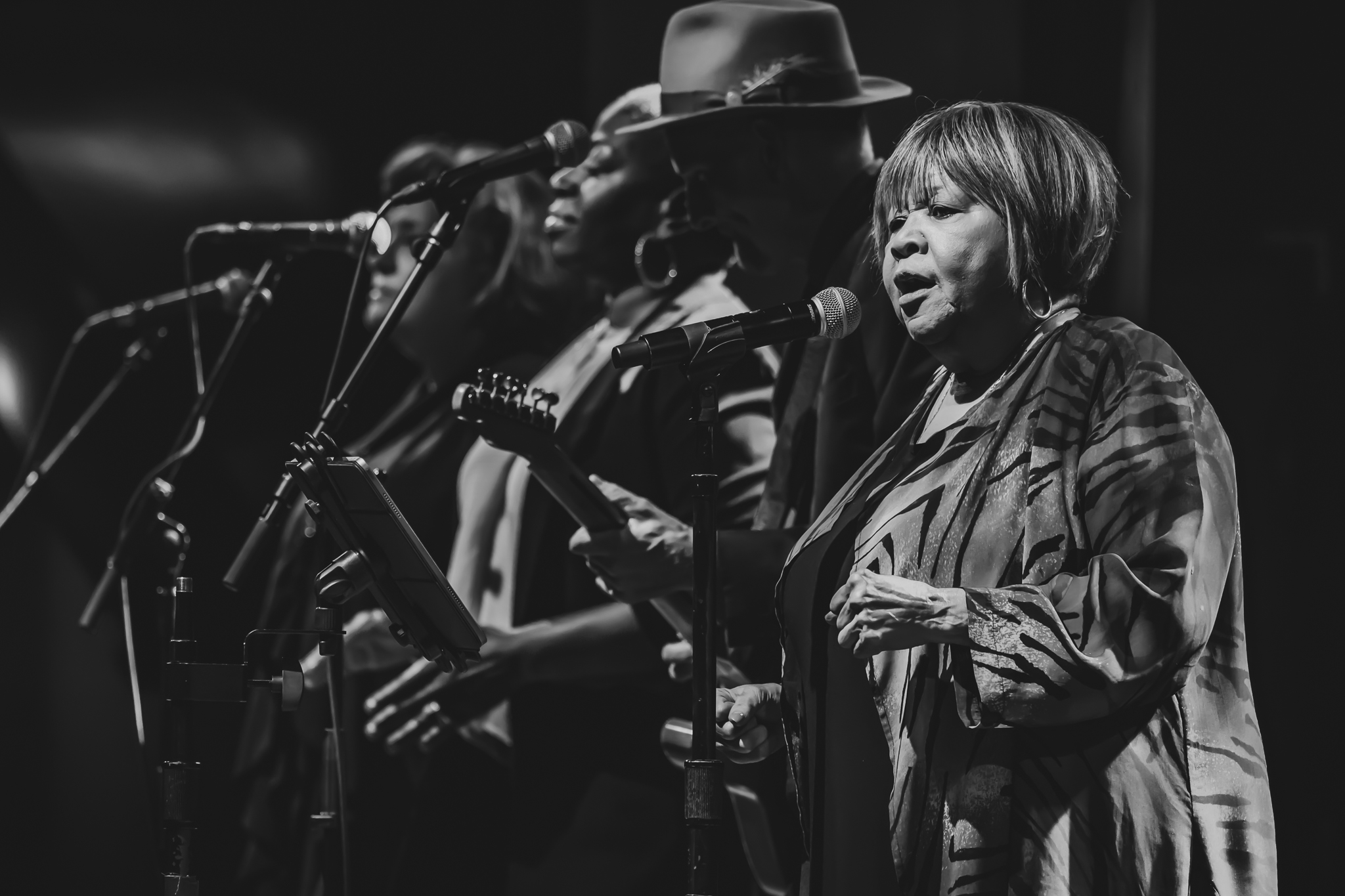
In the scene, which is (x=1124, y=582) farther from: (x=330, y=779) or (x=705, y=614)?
(x=330, y=779)

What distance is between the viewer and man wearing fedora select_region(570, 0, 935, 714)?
2557 millimetres

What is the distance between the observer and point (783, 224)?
2.90 m

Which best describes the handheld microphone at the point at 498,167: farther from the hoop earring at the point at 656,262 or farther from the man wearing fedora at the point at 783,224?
the hoop earring at the point at 656,262

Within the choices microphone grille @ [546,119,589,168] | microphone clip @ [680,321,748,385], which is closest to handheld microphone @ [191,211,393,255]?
microphone grille @ [546,119,589,168]

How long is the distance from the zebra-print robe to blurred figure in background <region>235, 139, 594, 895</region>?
231cm

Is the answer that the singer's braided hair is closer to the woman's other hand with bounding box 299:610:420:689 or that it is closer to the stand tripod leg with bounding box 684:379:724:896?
the woman's other hand with bounding box 299:610:420:689

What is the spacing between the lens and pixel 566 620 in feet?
10.9

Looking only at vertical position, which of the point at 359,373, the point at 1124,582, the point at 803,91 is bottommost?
the point at 1124,582

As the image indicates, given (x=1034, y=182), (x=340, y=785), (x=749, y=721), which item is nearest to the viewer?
(x=1034, y=182)

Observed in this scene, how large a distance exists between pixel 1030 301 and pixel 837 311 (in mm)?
278

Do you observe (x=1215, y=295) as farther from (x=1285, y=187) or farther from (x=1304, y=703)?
(x=1304, y=703)

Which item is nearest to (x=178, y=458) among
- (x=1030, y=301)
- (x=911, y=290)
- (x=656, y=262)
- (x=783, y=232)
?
(x=656, y=262)

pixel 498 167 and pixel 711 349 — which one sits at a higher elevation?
pixel 498 167

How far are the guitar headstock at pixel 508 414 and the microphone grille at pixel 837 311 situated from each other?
662 mm
